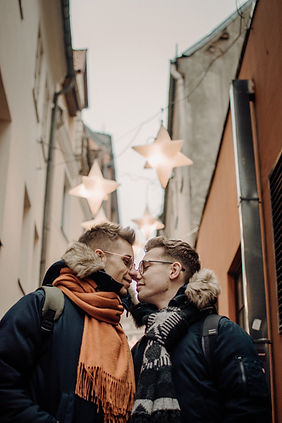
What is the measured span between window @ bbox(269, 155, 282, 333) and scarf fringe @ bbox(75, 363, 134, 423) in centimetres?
188

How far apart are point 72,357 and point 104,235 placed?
0.97 metres

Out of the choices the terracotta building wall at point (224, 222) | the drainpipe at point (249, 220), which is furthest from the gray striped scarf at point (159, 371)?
the terracotta building wall at point (224, 222)

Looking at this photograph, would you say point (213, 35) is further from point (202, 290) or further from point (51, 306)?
point (51, 306)

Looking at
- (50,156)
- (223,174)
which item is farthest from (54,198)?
(223,174)

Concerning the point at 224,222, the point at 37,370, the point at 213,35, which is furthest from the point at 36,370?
the point at 213,35

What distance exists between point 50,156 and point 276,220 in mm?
8216

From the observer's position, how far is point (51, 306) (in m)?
3.28

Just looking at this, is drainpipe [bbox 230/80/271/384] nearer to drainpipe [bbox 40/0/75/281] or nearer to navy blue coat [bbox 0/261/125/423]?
navy blue coat [bbox 0/261/125/423]

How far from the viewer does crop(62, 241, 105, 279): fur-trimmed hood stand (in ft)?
11.4

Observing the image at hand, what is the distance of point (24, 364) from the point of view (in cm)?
Answer: 310

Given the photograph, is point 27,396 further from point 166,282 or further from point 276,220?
point 276,220

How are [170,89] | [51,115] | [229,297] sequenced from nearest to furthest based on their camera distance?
[229,297] < [51,115] < [170,89]

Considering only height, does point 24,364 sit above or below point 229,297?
below

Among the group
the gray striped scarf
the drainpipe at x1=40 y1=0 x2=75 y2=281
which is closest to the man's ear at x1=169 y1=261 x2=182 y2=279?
the gray striped scarf
